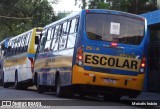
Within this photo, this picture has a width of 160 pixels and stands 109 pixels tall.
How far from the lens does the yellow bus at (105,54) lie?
1622 centimetres

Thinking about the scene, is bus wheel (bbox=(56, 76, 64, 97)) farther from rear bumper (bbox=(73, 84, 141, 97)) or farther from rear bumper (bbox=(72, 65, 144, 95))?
rear bumper (bbox=(72, 65, 144, 95))

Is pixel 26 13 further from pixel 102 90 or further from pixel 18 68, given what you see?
pixel 102 90

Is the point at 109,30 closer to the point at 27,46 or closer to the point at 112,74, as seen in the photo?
the point at 112,74

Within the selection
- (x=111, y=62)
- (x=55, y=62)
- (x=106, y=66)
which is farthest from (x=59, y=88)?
(x=111, y=62)

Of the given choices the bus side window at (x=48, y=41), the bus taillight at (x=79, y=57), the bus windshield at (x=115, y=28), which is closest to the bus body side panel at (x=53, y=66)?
the bus side window at (x=48, y=41)

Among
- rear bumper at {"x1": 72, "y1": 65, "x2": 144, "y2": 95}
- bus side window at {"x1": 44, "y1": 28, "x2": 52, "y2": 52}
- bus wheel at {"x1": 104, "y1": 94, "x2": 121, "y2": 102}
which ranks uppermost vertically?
bus side window at {"x1": 44, "y1": 28, "x2": 52, "y2": 52}

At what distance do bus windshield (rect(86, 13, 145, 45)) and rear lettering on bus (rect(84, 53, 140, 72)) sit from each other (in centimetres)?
61

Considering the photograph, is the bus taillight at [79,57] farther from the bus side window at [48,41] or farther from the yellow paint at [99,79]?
the bus side window at [48,41]

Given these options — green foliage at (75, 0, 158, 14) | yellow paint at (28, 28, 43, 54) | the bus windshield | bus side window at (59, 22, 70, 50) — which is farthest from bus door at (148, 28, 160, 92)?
the bus windshield

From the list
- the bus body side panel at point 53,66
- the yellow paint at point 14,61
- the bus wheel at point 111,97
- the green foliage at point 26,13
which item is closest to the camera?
the bus body side panel at point 53,66

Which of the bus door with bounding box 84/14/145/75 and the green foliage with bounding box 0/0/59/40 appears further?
the green foliage with bounding box 0/0/59/40

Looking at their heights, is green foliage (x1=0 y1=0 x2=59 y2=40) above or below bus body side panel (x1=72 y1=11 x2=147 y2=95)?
above

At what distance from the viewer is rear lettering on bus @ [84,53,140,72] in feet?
53.1

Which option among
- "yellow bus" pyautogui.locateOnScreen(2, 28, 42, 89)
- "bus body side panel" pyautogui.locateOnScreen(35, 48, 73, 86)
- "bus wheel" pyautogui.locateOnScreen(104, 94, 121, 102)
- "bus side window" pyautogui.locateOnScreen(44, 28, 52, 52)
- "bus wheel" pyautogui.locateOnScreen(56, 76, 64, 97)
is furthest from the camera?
"yellow bus" pyautogui.locateOnScreen(2, 28, 42, 89)
